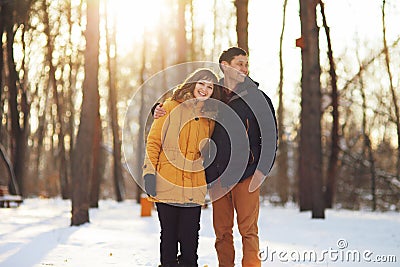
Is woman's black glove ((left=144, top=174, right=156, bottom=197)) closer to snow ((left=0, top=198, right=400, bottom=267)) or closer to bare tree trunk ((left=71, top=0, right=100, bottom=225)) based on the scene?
snow ((left=0, top=198, right=400, bottom=267))

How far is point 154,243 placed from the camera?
796cm

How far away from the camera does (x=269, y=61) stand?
77.4 ft

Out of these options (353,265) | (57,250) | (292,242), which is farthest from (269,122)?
(292,242)

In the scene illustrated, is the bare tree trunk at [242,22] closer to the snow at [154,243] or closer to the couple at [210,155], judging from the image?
the snow at [154,243]

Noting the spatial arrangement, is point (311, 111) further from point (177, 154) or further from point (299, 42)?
point (177, 154)

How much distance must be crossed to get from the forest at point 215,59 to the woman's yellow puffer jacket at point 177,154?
598cm

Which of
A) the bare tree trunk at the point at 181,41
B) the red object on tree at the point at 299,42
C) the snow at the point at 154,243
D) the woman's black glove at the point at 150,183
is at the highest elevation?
the bare tree trunk at the point at 181,41

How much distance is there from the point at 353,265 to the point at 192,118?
2678 mm

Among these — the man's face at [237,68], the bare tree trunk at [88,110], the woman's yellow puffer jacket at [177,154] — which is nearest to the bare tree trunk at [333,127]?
the bare tree trunk at [88,110]

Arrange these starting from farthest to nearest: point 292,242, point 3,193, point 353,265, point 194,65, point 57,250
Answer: point 194,65 → point 3,193 → point 292,242 → point 57,250 → point 353,265

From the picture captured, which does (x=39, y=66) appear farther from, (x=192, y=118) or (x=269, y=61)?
(x=192, y=118)

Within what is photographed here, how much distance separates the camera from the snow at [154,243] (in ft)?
20.6

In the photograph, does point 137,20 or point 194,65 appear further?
point 137,20

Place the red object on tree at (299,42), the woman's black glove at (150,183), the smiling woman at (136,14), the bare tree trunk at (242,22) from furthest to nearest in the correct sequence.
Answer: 1. the smiling woman at (136,14)
2. the red object on tree at (299,42)
3. the bare tree trunk at (242,22)
4. the woman's black glove at (150,183)
